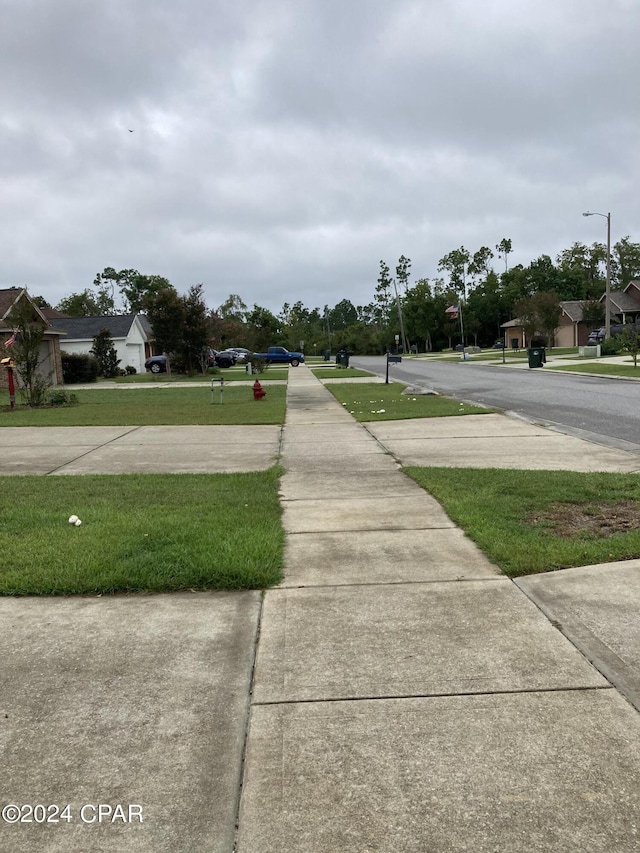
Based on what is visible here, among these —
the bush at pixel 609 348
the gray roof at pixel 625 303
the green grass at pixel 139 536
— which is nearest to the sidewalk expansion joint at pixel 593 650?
the green grass at pixel 139 536

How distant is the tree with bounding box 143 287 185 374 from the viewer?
3772 centimetres

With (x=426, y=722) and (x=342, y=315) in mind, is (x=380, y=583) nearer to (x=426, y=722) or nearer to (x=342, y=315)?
(x=426, y=722)

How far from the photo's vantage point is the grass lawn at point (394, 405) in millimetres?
16484

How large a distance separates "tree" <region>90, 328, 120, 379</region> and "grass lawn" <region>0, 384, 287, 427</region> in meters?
17.3

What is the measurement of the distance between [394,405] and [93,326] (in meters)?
33.9

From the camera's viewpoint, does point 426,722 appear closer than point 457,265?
Yes

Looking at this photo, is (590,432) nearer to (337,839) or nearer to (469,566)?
(469,566)

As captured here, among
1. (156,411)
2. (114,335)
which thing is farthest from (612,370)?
(114,335)

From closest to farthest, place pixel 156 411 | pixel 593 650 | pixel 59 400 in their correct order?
pixel 593 650, pixel 156 411, pixel 59 400

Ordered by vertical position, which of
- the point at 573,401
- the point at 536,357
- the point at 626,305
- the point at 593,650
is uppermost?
the point at 626,305

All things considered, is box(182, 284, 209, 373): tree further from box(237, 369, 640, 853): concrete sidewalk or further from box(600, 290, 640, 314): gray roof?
box(600, 290, 640, 314): gray roof

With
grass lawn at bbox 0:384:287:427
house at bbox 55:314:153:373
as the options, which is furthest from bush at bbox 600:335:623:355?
house at bbox 55:314:153:373

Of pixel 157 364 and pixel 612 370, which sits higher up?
pixel 157 364

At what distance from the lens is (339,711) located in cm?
325
